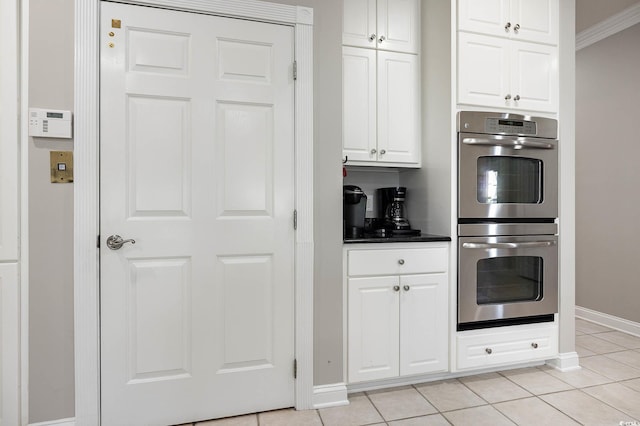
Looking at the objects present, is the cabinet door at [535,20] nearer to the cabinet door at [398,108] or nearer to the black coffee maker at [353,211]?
the cabinet door at [398,108]

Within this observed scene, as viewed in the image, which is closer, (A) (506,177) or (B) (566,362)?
(A) (506,177)

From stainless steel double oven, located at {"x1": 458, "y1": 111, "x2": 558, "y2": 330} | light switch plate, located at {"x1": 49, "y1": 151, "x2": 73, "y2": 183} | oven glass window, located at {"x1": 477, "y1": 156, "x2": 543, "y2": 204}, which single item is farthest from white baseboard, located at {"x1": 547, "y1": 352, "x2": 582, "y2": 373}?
light switch plate, located at {"x1": 49, "y1": 151, "x2": 73, "y2": 183}

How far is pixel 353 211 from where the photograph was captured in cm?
248

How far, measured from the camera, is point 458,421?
6.30 feet

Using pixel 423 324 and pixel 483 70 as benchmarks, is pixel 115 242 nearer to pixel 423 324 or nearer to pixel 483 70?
pixel 423 324

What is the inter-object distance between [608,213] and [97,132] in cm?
421

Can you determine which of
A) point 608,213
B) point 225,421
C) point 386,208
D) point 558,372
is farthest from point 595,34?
point 225,421

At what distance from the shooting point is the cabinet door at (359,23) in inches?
99.4

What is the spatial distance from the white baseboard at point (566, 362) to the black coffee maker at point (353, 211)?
1.65 metres

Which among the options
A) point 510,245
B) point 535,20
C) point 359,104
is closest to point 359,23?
point 359,104

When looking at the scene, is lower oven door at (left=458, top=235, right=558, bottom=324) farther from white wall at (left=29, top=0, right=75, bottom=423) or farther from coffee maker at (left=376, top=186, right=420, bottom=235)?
white wall at (left=29, top=0, right=75, bottom=423)

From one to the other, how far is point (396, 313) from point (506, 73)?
5.69 ft

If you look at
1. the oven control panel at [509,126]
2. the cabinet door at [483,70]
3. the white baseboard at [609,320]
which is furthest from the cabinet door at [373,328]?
the white baseboard at [609,320]

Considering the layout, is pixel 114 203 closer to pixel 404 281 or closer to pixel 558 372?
pixel 404 281
